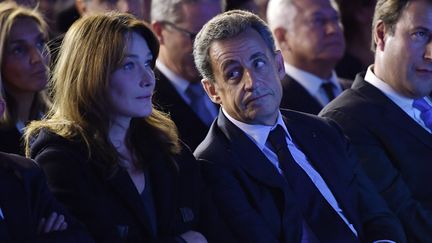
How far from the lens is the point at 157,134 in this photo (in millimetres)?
3971

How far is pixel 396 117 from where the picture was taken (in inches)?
179

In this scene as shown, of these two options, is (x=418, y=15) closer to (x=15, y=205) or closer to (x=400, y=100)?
(x=400, y=100)

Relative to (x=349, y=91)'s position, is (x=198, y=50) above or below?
above

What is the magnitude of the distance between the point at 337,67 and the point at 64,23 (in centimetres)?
174

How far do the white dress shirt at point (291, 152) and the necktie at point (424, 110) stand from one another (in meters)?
0.74

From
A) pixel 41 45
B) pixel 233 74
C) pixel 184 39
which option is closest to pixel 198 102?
pixel 184 39

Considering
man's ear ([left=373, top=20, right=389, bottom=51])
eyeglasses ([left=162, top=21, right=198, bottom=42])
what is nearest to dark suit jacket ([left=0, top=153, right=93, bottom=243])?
man's ear ([left=373, top=20, right=389, bottom=51])

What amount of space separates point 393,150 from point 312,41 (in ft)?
5.40

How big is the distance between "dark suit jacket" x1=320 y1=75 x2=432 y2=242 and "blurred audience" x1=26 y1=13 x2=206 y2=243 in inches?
33.2

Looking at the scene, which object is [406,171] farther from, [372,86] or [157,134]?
[157,134]

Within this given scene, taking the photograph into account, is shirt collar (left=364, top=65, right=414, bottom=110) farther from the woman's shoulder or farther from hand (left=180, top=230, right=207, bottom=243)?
the woman's shoulder

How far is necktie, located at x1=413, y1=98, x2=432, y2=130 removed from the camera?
15.3 ft

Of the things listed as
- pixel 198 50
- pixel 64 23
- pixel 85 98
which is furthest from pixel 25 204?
pixel 64 23

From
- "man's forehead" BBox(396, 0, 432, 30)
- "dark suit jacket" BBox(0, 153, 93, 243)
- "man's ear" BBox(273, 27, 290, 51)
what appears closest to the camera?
"dark suit jacket" BBox(0, 153, 93, 243)
